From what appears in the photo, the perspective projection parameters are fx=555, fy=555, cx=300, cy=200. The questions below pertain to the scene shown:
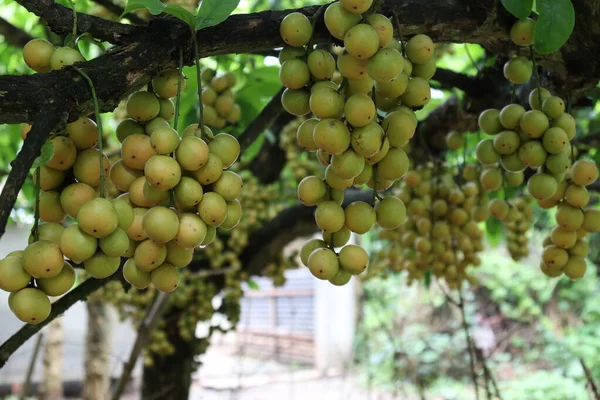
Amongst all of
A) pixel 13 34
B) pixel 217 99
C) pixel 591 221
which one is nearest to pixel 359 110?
pixel 591 221

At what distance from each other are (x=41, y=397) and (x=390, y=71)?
156 inches

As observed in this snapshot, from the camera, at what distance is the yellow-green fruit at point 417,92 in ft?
2.65

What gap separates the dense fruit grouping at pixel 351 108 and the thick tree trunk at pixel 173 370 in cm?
228

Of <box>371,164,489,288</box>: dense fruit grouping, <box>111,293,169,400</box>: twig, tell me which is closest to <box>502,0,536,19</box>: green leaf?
<box>371,164,489,288</box>: dense fruit grouping

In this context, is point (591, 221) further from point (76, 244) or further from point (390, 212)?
point (76, 244)

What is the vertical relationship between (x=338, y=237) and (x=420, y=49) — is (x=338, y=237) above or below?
below

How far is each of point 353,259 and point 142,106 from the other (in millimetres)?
369

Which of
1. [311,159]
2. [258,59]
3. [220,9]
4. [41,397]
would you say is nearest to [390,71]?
[220,9]

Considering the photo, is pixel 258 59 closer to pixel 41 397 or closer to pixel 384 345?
pixel 41 397

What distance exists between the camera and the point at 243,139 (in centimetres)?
127

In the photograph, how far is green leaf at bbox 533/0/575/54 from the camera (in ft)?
2.98

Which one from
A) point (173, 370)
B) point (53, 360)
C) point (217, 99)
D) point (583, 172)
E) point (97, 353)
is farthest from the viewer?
point (53, 360)

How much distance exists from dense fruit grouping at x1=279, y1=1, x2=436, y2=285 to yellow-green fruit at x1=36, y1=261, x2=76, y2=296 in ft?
1.08

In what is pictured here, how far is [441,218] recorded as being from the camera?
75.9 inches
